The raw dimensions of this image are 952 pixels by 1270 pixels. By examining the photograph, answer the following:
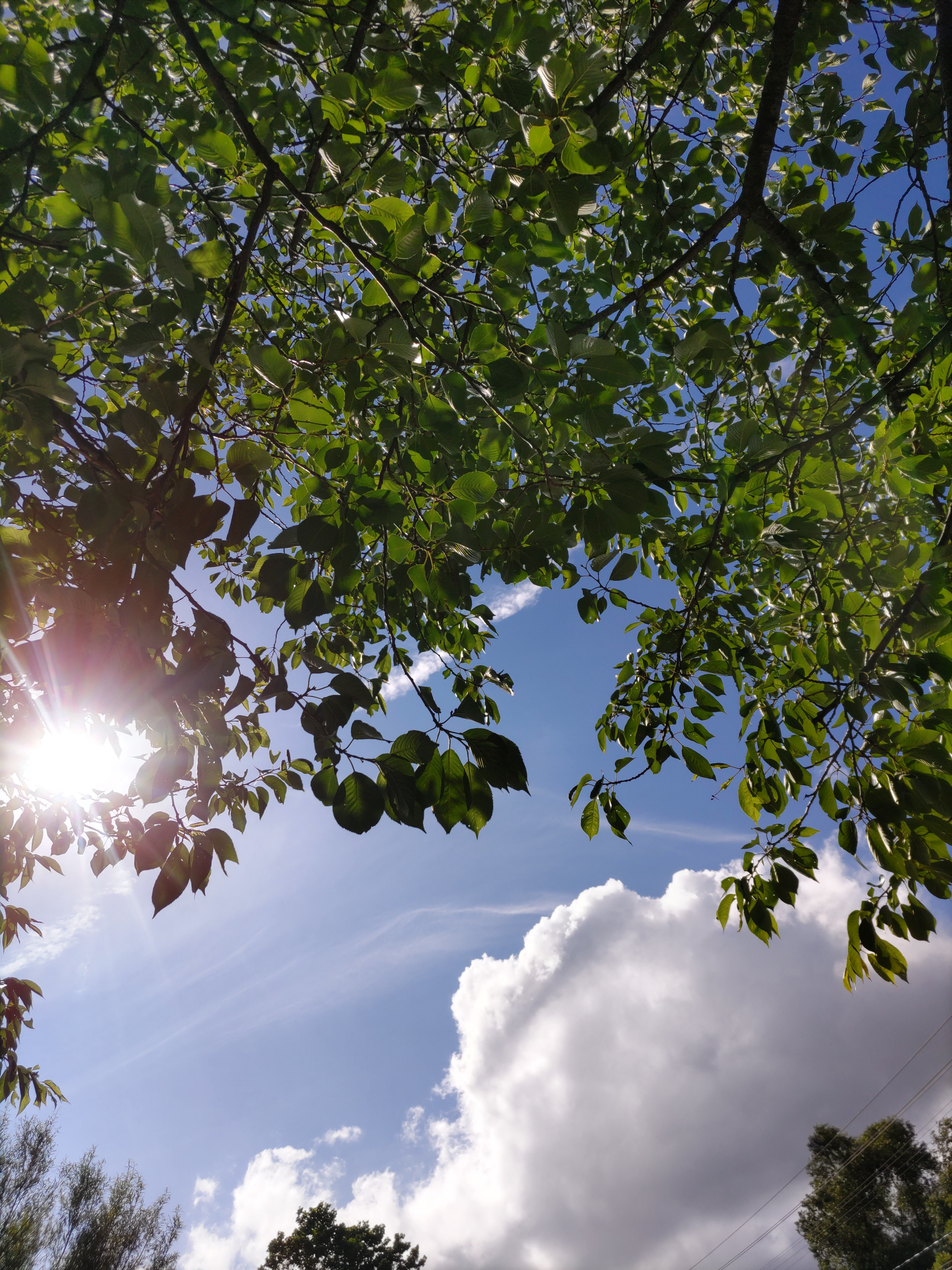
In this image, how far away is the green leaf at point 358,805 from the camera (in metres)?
1.06

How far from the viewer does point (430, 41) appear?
220cm

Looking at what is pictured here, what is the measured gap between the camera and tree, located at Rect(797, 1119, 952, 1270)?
23531 mm

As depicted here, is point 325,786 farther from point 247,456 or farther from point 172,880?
point 247,456

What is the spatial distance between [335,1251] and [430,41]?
3158 centimetres

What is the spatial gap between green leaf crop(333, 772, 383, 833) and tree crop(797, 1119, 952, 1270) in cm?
3362

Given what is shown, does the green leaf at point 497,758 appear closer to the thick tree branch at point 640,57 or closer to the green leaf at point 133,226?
the green leaf at point 133,226

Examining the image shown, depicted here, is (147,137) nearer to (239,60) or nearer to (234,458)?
(234,458)

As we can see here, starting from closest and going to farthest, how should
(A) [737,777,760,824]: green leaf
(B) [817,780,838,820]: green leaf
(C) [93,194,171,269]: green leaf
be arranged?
(C) [93,194,171,269]: green leaf, (B) [817,780,838,820]: green leaf, (A) [737,777,760,824]: green leaf

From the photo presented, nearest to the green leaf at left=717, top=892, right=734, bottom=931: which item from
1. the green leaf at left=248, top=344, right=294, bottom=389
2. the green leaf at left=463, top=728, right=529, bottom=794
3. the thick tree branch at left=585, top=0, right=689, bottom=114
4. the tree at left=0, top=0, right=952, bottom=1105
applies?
the tree at left=0, top=0, right=952, bottom=1105

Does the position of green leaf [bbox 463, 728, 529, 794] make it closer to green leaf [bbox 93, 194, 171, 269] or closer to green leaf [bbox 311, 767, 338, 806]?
green leaf [bbox 311, 767, 338, 806]

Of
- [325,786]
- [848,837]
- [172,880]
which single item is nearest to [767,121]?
[848,837]

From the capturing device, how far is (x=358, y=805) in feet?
3.50

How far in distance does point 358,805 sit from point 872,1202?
35.0m

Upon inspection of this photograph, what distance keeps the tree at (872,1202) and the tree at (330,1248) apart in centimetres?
1575
